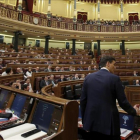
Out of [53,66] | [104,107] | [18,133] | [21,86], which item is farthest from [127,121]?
[53,66]

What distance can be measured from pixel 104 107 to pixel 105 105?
2 centimetres

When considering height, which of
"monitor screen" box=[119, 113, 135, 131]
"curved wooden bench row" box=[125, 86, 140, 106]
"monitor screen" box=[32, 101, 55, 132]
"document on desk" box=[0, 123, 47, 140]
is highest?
"monitor screen" box=[32, 101, 55, 132]

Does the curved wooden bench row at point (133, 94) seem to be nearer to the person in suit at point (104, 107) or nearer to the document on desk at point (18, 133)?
the person in suit at point (104, 107)

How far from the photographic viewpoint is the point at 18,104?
1.67 meters

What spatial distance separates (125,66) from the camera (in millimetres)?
9016

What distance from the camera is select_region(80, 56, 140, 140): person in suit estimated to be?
4.20ft

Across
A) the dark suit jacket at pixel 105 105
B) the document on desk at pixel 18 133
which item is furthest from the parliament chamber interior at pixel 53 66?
the dark suit jacket at pixel 105 105

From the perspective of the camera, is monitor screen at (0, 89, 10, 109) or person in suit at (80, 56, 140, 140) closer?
person in suit at (80, 56, 140, 140)

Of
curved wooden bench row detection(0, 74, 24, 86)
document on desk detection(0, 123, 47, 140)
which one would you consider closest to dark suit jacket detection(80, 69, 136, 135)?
document on desk detection(0, 123, 47, 140)

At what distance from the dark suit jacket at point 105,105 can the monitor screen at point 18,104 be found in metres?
0.74

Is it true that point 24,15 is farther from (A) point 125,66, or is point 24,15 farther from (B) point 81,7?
(B) point 81,7

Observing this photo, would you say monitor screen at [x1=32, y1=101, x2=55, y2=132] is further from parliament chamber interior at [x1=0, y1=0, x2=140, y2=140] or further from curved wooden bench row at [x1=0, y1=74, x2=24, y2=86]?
curved wooden bench row at [x1=0, y1=74, x2=24, y2=86]

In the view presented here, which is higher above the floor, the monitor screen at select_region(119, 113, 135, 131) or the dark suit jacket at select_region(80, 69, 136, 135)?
the dark suit jacket at select_region(80, 69, 136, 135)

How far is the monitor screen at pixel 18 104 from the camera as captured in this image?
159cm
